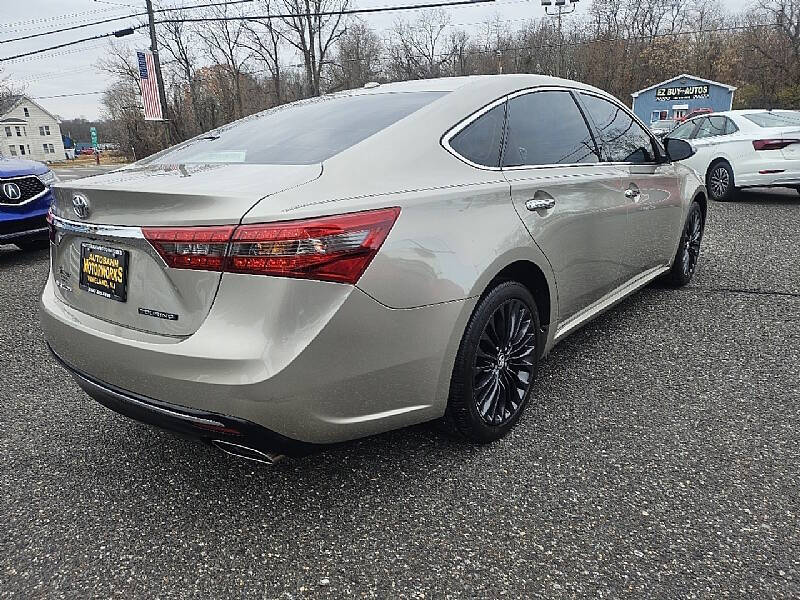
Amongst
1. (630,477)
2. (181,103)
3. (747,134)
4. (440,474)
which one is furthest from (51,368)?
(181,103)

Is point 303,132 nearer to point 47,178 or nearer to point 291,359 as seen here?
point 291,359

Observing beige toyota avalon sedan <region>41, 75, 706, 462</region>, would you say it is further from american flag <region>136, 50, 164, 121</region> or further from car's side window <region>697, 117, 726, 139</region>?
american flag <region>136, 50, 164, 121</region>

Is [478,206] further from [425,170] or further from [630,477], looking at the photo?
[630,477]

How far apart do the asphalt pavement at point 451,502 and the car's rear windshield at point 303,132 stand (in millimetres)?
1132

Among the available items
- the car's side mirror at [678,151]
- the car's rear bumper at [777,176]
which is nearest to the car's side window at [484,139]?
the car's side mirror at [678,151]

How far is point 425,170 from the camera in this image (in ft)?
7.31

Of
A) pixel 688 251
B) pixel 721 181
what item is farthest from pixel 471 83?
pixel 721 181

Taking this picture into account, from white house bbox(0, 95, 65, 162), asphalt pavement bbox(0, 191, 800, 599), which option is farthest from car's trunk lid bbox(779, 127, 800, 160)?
white house bbox(0, 95, 65, 162)

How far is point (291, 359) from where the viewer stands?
1813mm

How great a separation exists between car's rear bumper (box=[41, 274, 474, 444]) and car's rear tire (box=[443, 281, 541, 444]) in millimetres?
196

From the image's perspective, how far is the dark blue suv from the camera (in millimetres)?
6000

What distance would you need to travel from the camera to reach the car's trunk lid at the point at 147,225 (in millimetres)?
1867

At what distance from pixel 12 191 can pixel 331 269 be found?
5669 mm

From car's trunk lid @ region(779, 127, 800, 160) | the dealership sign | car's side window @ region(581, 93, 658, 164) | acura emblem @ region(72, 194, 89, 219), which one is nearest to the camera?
acura emblem @ region(72, 194, 89, 219)
